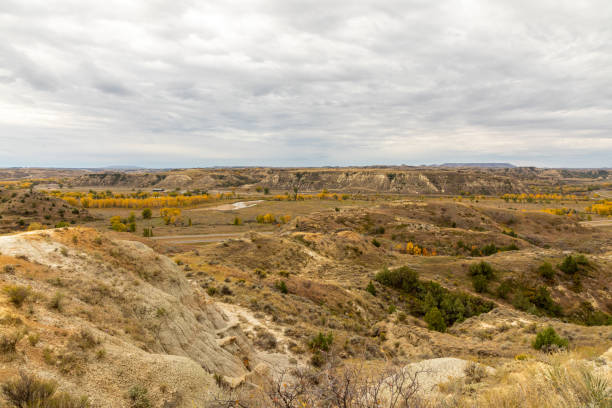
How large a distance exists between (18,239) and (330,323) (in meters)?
16.9

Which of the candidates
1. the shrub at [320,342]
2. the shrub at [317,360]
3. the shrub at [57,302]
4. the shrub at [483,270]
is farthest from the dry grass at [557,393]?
the shrub at [483,270]

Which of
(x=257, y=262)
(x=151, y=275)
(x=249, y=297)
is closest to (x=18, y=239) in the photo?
(x=151, y=275)

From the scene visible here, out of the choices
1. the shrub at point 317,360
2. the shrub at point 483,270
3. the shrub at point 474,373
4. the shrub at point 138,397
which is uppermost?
the shrub at point 138,397

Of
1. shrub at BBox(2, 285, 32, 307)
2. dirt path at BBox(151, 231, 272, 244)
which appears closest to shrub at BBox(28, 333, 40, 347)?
shrub at BBox(2, 285, 32, 307)

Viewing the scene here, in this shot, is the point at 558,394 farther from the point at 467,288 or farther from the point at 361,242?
the point at 361,242

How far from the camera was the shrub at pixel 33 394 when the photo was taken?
14.9ft

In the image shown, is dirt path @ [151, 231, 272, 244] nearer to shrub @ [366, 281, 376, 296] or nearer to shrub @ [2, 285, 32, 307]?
shrub @ [366, 281, 376, 296]

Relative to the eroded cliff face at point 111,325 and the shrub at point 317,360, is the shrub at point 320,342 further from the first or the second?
the eroded cliff face at point 111,325

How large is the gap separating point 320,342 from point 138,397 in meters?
10.5

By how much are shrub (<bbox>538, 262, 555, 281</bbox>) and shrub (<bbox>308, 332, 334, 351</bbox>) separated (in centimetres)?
3143

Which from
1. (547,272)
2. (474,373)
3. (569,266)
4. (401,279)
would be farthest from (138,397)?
(569,266)

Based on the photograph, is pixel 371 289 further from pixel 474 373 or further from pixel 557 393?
pixel 557 393

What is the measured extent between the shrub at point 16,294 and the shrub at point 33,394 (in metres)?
3.39

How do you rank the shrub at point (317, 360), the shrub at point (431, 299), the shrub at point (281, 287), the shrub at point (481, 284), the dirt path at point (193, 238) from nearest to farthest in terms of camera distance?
the shrub at point (317, 360) → the shrub at point (281, 287) → the shrub at point (431, 299) → the shrub at point (481, 284) → the dirt path at point (193, 238)
